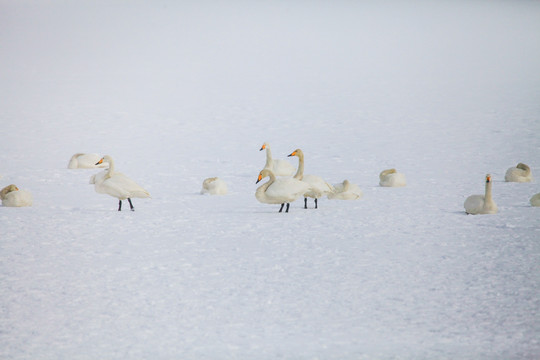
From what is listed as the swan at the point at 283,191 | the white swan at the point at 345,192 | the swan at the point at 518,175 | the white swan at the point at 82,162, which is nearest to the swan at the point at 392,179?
the white swan at the point at 345,192

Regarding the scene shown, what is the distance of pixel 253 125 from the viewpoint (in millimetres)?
18141

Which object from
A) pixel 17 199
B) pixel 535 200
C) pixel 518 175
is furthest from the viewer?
pixel 518 175

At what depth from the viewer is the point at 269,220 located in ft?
30.0

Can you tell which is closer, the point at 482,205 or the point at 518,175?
the point at 482,205

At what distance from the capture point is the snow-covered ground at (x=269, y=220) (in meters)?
5.71

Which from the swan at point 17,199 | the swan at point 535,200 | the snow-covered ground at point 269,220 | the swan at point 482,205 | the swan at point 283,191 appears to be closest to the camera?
the snow-covered ground at point 269,220

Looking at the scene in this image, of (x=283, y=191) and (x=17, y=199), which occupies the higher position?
(x=283, y=191)

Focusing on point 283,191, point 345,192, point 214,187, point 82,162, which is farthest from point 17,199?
point 345,192

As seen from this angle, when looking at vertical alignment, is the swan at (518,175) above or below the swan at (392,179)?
above

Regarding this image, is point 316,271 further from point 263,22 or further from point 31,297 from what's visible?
point 263,22

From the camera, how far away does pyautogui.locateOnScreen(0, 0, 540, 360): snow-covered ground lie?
18.7 ft

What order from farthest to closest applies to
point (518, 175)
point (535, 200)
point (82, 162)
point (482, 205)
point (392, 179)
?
1. point (82, 162)
2. point (518, 175)
3. point (392, 179)
4. point (535, 200)
5. point (482, 205)

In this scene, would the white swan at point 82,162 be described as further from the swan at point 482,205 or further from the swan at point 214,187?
the swan at point 482,205

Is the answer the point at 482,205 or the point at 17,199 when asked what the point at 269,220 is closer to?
the point at 482,205
